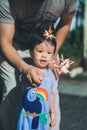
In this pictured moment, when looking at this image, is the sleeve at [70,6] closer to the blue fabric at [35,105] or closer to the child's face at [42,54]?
the child's face at [42,54]

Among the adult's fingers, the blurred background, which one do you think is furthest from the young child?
the blurred background

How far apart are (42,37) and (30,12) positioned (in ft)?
0.78

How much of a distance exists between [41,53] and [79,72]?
6242 millimetres

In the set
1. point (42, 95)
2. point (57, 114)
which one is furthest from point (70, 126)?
point (42, 95)

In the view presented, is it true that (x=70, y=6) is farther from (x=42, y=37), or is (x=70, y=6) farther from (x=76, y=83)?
(x=76, y=83)

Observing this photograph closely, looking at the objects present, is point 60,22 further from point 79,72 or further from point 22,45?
point 79,72

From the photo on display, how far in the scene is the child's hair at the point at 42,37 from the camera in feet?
12.7

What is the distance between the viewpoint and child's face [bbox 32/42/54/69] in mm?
3790

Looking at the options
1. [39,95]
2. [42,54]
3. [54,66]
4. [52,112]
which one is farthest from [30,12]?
[52,112]

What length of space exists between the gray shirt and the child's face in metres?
0.20

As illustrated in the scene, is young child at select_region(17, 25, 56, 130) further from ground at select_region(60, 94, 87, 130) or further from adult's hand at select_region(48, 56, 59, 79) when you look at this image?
ground at select_region(60, 94, 87, 130)

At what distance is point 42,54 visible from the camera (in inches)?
150

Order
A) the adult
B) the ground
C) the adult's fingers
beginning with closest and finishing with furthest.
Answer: the adult's fingers < the adult < the ground

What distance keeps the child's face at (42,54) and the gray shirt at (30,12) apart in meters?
0.20
